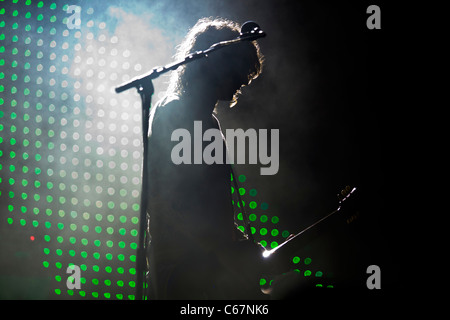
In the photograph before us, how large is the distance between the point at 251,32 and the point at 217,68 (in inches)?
9.8

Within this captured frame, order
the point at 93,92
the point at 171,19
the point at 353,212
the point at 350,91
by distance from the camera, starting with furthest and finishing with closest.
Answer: the point at 93,92, the point at 171,19, the point at 350,91, the point at 353,212

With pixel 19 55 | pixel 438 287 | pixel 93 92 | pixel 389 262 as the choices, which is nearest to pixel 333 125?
pixel 389 262

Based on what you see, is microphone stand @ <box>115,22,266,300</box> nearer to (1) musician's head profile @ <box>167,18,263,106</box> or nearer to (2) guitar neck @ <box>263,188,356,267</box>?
(1) musician's head profile @ <box>167,18,263,106</box>

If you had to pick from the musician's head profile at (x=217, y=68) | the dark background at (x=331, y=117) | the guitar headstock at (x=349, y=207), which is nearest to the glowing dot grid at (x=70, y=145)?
the dark background at (x=331, y=117)

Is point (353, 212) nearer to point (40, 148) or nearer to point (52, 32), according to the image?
point (40, 148)

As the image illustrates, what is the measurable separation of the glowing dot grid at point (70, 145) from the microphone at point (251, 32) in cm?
136

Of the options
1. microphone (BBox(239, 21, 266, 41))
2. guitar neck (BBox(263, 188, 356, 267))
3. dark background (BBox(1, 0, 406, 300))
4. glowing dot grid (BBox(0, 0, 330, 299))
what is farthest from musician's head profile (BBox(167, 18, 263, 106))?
glowing dot grid (BBox(0, 0, 330, 299))

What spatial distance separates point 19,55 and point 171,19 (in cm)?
136

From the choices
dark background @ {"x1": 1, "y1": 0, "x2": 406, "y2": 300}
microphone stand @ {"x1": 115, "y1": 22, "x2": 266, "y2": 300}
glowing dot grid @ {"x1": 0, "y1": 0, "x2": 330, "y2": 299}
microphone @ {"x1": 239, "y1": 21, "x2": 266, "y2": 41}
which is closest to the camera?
microphone stand @ {"x1": 115, "y1": 22, "x2": 266, "y2": 300}

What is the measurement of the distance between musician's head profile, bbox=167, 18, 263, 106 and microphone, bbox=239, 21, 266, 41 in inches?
8.5

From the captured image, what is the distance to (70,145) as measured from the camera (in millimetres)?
2312

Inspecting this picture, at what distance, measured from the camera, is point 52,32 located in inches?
91.0

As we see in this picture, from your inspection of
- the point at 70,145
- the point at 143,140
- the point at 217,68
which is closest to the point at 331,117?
the point at 217,68

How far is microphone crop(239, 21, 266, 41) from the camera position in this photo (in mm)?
1017
